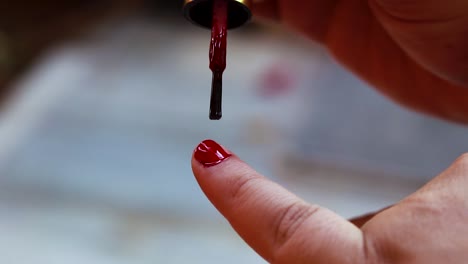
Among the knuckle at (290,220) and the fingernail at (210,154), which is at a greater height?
the fingernail at (210,154)

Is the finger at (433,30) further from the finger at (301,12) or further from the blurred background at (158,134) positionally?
the blurred background at (158,134)

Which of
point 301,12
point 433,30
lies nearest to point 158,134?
point 301,12

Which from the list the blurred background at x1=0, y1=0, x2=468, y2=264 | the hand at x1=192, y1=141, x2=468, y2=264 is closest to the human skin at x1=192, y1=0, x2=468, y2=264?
the hand at x1=192, y1=141, x2=468, y2=264

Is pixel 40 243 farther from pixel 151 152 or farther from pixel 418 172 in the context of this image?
pixel 418 172

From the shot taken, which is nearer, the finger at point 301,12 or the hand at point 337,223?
the hand at point 337,223

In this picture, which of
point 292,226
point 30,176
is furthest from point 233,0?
point 30,176

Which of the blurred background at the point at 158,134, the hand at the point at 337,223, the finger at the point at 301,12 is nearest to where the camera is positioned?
the hand at the point at 337,223

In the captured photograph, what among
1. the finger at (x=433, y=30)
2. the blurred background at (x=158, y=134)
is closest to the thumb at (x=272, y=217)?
the finger at (x=433, y=30)
